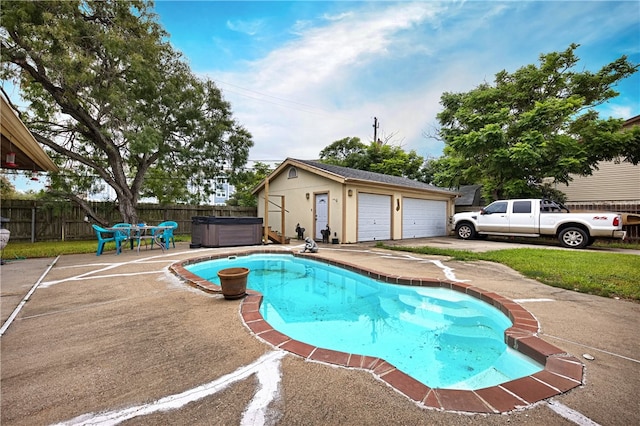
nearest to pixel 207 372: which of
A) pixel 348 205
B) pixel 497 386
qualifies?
pixel 497 386

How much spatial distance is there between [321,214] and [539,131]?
10294 millimetres

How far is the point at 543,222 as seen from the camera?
9.58 metres

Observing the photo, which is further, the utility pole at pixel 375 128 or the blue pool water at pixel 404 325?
the utility pole at pixel 375 128

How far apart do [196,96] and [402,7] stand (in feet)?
30.4

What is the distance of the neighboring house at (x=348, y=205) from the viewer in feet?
33.7

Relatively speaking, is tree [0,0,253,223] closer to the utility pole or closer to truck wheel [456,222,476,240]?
truck wheel [456,222,476,240]

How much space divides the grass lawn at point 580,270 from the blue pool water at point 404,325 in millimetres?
1986

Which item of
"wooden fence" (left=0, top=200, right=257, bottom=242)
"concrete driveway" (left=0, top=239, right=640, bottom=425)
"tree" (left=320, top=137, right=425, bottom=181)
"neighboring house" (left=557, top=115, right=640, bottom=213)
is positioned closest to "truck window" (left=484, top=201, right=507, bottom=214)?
"neighboring house" (left=557, top=115, right=640, bottom=213)

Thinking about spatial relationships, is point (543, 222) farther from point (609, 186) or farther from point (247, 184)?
point (247, 184)

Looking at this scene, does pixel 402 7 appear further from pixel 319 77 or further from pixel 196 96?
pixel 196 96

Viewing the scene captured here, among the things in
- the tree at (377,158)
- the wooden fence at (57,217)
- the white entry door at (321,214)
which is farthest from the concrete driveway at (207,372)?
the tree at (377,158)

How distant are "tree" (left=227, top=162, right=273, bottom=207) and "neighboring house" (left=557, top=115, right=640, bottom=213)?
55.8 feet

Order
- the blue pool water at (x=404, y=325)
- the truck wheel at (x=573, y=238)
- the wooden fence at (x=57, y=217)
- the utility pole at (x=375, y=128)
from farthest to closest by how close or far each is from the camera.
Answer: the utility pole at (x=375, y=128), the wooden fence at (x=57, y=217), the truck wheel at (x=573, y=238), the blue pool water at (x=404, y=325)

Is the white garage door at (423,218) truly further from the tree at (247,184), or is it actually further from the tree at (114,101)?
the tree at (114,101)
